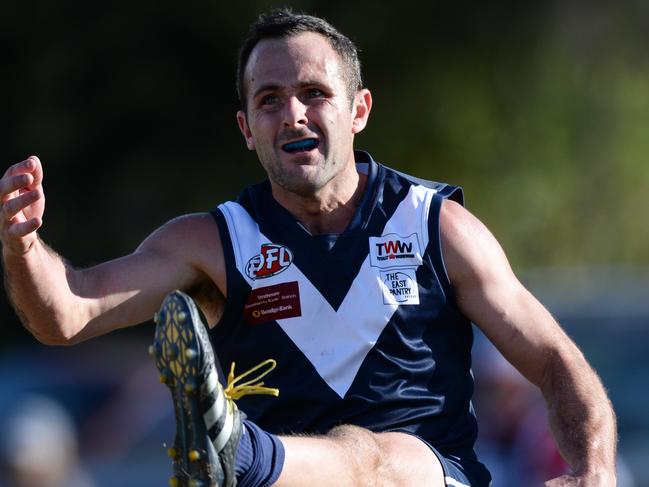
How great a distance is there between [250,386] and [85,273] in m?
0.81

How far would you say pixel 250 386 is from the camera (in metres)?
4.96

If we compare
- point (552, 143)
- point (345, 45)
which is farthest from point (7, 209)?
point (552, 143)

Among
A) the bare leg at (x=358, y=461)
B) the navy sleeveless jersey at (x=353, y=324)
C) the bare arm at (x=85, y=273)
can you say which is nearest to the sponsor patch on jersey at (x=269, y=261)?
the navy sleeveless jersey at (x=353, y=324)

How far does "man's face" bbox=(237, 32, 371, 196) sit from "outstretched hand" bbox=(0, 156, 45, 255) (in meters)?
1.02

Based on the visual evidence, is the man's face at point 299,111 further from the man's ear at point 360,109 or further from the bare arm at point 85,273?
the bare arm at point 85,273

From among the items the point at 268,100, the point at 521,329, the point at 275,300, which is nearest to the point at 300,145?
the point at 268,100

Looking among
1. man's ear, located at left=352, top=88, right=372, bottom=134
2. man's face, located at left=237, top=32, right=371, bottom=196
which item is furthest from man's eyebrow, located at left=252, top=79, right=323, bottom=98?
man's ear, located at left=352, top=88, right=372, bottom=134

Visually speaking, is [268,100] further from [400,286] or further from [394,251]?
[400,286]

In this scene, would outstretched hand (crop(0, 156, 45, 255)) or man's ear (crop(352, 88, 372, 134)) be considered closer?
outstretched hand (crop(0, 156, 45, 255))

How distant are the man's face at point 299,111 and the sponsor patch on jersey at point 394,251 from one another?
0.32m

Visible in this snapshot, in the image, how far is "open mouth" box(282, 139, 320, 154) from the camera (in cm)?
545

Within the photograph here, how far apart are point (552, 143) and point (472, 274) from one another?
9875 millimetres

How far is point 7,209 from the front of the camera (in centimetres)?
478

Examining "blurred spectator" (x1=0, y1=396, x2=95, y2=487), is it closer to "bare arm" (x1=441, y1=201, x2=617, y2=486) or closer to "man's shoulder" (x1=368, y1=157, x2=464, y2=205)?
"man's shoulder" (x1=368, y1=157, x2=464, y2=205)
